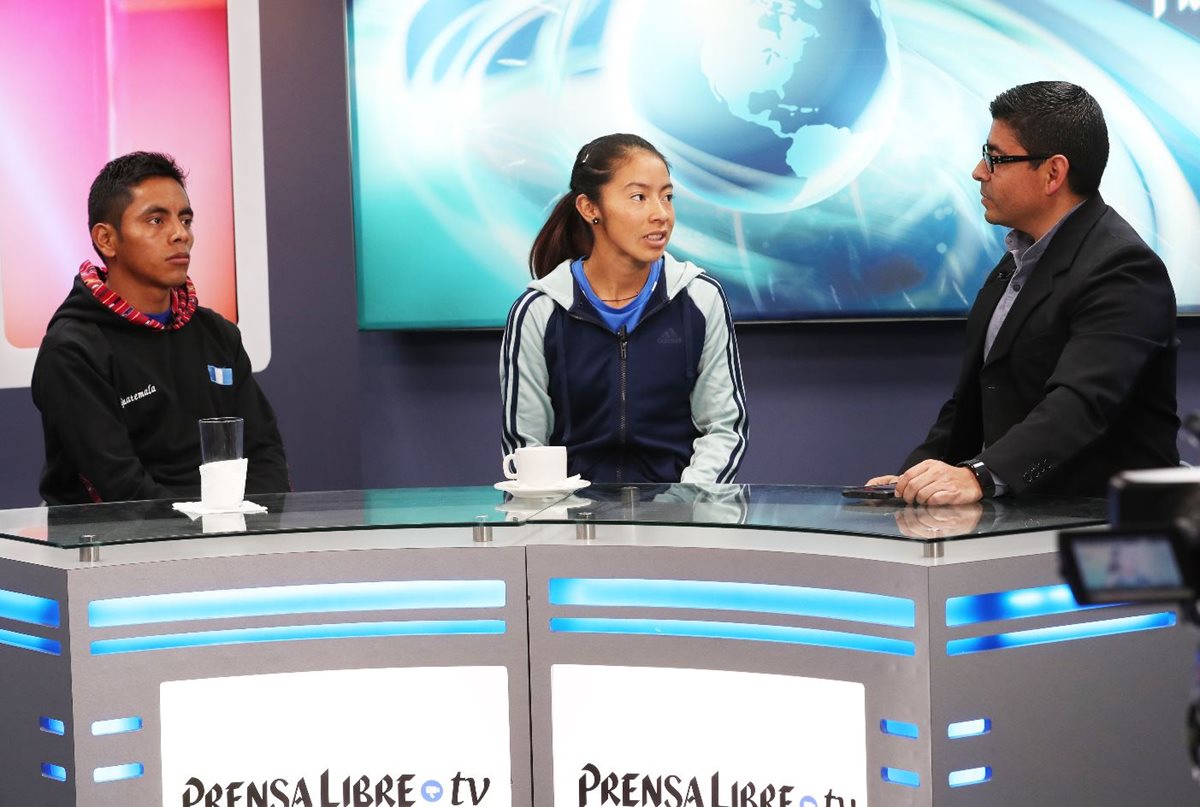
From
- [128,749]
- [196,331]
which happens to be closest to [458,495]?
[128,749]

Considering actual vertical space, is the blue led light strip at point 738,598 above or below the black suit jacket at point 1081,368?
below

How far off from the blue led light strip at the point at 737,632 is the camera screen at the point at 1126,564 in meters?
0.93

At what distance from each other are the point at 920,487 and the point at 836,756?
1.60ft

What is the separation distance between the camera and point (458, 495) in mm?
2500

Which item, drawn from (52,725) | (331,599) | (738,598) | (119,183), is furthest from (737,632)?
(119,183)

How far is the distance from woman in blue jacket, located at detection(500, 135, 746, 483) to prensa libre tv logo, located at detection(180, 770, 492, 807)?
3.66 feet

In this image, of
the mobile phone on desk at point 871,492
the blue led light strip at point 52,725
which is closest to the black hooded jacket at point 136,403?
the blue led light strip at point 52,725

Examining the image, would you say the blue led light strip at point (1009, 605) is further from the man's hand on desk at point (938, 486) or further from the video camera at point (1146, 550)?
the video camera at point (1146, 550)

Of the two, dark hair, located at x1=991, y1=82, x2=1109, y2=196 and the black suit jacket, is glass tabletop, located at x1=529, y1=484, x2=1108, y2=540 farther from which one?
dark hair, located at x1=991, y1=82, x2=1109, y2=196

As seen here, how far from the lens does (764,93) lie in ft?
13.0

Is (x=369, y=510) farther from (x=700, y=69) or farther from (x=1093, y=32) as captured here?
(x=1093, y=32)

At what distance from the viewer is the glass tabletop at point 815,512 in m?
2.03

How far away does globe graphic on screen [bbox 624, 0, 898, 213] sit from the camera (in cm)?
390

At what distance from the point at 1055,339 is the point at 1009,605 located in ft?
2.77
